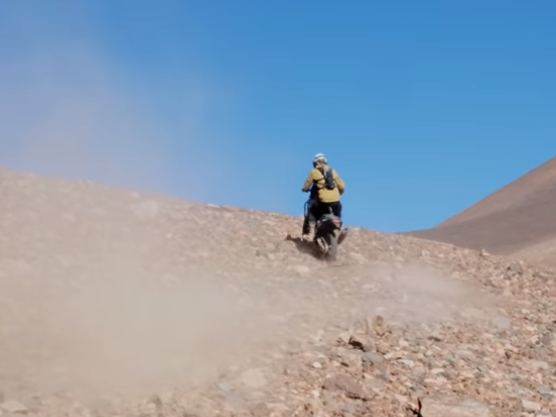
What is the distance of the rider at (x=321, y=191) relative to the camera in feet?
41.2

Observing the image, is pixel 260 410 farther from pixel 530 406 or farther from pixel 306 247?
pixel 306 247

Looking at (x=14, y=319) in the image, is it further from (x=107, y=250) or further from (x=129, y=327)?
(x=107, y=250)

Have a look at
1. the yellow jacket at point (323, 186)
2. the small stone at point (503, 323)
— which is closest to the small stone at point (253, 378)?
the small stone at point (503, 323)

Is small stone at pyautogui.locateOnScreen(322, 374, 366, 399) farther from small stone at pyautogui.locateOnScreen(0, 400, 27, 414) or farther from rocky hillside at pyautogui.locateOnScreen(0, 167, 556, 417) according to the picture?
small stone at pyautogui.locateOnScreen(0, 400, 27, 414)

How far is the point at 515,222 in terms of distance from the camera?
5456cm

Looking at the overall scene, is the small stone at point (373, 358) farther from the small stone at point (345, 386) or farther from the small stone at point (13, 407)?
the small stone at point (13, 407)

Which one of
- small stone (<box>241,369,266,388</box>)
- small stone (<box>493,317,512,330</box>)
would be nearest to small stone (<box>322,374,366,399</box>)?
small stone (<box>241,369,266,388</box>)

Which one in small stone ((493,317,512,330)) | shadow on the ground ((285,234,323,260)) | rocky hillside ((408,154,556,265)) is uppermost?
rocky hillside ((408,154,556,265))

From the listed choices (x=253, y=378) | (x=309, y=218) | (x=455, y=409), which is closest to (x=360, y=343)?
(x=455, y=409)

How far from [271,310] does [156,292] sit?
4.82ft

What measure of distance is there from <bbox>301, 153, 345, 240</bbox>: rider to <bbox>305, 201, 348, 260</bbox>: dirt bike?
15 centimetres

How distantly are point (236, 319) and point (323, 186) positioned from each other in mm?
4133

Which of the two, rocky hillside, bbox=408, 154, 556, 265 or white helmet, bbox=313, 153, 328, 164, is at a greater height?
rocky hillside, bbox=408, 154, 556, 265

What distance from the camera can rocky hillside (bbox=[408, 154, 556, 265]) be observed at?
135 feet
